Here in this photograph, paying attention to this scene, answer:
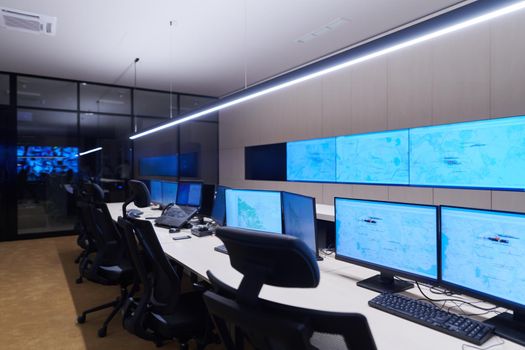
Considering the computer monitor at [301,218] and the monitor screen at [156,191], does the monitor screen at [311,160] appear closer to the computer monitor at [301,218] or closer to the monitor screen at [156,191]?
the monitor screen at [156,191]

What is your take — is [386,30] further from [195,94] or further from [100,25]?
[195,94]

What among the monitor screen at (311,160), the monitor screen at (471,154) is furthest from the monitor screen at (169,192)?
the monitor screen at (471,154)

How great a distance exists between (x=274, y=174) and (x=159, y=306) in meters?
4.60

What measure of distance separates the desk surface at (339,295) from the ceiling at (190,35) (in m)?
2.61

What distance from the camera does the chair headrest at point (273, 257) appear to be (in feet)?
2.49

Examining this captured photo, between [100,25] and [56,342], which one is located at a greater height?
[100,25]

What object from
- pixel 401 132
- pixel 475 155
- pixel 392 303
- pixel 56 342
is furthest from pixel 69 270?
pixel 475 155

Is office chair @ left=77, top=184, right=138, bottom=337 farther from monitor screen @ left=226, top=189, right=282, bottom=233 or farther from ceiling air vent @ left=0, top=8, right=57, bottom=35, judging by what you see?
ceiling air vent @ left=0, top=8, right=57, bottom=35

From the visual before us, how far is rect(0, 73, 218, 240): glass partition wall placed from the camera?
19.7ft

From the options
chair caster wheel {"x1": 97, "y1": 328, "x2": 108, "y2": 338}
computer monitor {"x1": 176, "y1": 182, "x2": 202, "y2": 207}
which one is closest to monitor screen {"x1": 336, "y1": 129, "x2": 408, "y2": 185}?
computer monitor {"x1": 176, "y1": 182, "x2": 202, "y2": 207}

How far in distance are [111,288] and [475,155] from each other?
4.21 m

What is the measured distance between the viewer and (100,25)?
396 centimetres

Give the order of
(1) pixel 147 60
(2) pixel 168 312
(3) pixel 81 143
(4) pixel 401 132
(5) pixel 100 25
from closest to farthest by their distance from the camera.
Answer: (2) pixel 168 312
(5) pixel 100 25
(4) pixel 401 132
(1) pixel 147 60
(3) pixel 81 143

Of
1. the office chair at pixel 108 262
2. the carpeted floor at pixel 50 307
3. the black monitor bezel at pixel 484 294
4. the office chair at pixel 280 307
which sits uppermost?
the office chair at pixel 280 307
